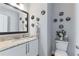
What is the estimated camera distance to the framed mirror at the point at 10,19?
1.61 metres

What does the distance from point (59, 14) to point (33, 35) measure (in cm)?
88

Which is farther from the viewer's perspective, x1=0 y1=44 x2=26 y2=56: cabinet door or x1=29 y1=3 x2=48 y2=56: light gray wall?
x1=29 y1=3 x2=48 y2=56: light gray wall

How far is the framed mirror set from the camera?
1611 mm

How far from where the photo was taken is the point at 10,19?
5.90ft

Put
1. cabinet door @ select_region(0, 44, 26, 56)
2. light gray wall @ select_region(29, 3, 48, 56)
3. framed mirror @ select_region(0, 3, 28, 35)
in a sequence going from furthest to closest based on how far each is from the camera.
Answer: light gray wall @ select_region(29, 3, 48, 56), framed mirror @ select_region(0, 3, 28, 35), cabinet door @ select_region(0, 44, 26, 56)

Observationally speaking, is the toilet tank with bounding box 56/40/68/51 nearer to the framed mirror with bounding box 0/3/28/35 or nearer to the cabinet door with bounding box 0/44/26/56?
the framed mirror with bounding box 0/3/28/35

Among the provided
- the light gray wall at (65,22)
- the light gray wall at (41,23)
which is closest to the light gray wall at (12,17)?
the light gray wall at (41,23)

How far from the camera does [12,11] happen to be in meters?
1.88

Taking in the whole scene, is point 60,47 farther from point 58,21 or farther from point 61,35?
point 58,21

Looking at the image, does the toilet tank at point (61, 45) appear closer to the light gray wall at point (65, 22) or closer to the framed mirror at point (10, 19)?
the light gray wall at point (65, 22)

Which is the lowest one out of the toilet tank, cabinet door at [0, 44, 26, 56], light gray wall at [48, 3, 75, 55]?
the toilet tank

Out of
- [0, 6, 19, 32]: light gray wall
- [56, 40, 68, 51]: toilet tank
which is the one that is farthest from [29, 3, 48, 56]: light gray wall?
[0, 6, 19, 32]: light gray wall

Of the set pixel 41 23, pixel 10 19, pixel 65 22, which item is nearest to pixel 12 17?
pixel 10 19

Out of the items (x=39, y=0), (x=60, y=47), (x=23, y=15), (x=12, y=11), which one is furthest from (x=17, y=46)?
(x=60, y=47)
